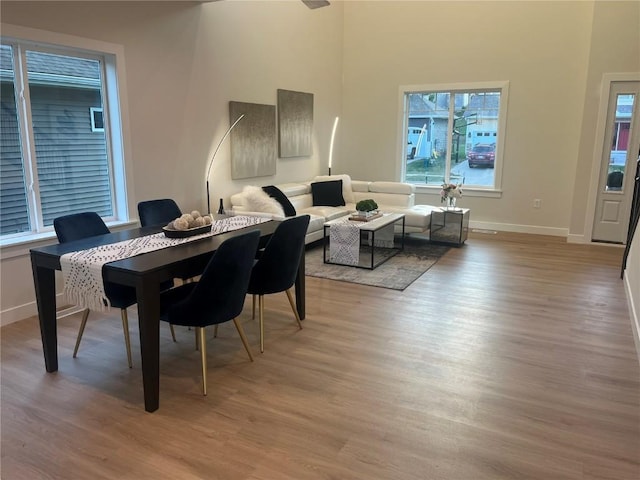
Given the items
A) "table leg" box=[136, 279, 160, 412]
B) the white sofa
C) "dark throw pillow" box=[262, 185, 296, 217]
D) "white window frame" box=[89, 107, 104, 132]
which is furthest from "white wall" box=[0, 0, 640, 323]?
"table leg" box=[136, 279, 160, 412]

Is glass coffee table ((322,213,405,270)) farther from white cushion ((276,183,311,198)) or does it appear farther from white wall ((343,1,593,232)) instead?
white wall ((343,1,593,232))

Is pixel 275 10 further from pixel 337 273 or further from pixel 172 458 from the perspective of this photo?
pixel 172 458

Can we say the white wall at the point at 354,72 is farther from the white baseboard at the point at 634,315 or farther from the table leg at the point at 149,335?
the white baseboard at the point at 634,315

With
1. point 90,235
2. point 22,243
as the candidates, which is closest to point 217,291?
point 90,235

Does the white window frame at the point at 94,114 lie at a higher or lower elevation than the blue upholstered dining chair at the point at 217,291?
higher

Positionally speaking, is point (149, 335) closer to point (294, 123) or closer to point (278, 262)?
point (278, 262)

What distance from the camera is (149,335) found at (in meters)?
2.41

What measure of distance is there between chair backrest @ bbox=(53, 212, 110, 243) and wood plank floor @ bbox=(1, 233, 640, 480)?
30.0 inches

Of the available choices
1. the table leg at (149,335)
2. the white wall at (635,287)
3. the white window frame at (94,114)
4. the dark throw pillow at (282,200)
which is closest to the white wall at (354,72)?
the white window frame at (94,114)

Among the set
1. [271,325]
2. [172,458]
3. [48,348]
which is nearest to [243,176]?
[271,325]

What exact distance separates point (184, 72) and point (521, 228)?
17.2 feet

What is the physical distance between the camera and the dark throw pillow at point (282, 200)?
5672mm

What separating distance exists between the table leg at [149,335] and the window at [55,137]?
6.89 feet

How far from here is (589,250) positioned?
19.9 feet
